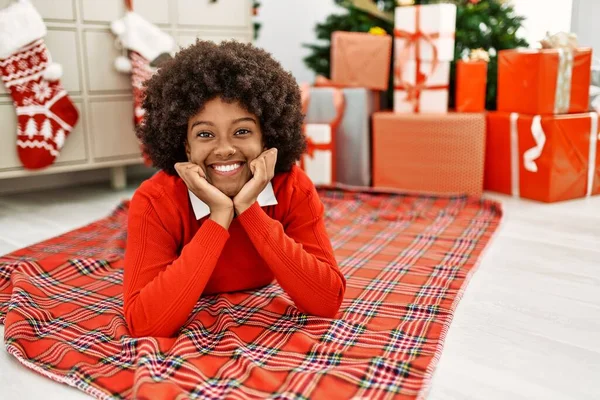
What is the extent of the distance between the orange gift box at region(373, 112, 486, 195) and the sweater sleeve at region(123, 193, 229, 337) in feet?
5.24

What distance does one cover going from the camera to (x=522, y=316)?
4.25 ft

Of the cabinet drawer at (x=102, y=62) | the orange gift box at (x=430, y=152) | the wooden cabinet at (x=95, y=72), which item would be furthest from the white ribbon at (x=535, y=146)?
the cabinet drawer at (x=102, y=62)

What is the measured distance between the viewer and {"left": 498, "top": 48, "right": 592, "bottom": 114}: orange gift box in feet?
7.36

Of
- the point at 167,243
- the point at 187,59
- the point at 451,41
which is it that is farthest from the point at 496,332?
the point at 451,41

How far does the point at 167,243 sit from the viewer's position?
114cm

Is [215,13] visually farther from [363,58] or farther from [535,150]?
[535,150]

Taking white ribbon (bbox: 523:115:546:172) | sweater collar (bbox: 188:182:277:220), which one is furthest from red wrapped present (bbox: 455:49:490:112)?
sweater collar (bbox: 188:182:277:220)

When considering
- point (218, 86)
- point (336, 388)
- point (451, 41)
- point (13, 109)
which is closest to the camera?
point (336, 388)

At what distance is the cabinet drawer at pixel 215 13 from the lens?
8.66 ft

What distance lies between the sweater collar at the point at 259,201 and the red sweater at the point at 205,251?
0.02 meters

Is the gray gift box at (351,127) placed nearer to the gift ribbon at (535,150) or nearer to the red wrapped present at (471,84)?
the red wrapped present at (471,84)

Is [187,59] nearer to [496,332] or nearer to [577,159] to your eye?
[496,332]

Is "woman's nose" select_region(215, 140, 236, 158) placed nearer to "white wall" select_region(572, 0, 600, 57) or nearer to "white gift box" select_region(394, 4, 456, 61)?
"white gift box" select_region(394, 4, 456, 61)

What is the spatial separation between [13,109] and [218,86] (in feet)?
4.96
